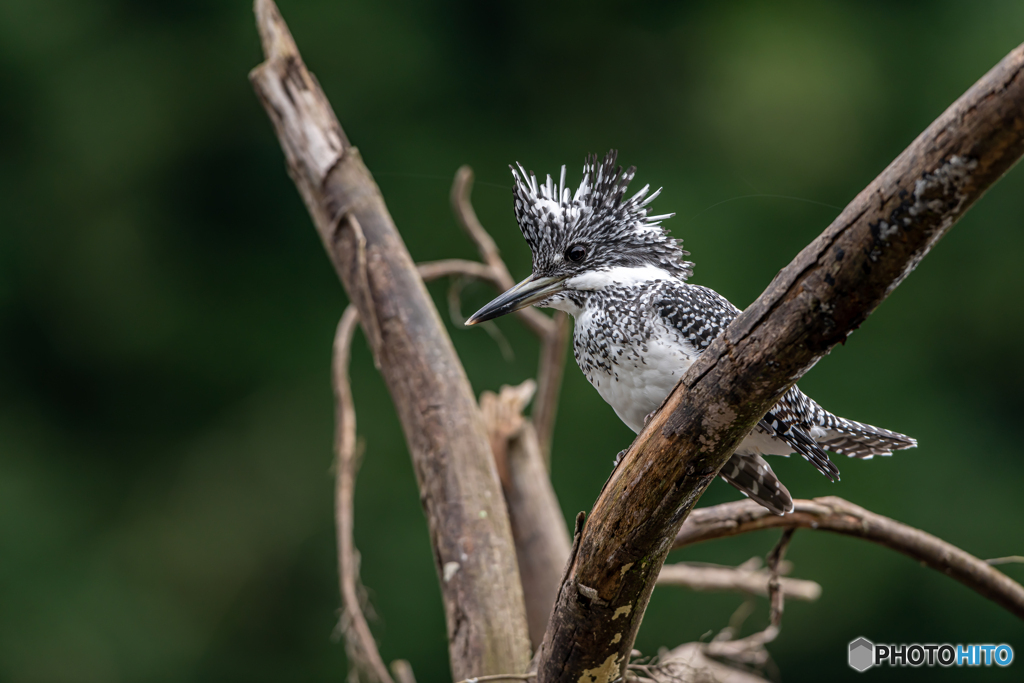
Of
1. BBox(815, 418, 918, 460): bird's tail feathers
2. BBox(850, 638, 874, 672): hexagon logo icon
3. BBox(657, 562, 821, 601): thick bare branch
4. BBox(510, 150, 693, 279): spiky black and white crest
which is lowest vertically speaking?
BBox(850, 638, 874, 672): hexagon logo icon

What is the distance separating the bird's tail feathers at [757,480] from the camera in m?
1.18

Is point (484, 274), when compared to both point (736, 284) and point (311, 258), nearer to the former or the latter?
point (736, 284)

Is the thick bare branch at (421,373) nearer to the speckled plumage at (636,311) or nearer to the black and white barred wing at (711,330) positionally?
the speckled plumage at (636,311)

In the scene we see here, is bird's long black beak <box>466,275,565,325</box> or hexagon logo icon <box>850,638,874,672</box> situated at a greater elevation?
bird's long black beak <box>466,275,565,325</box>

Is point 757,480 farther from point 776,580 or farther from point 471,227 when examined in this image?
point 471,227

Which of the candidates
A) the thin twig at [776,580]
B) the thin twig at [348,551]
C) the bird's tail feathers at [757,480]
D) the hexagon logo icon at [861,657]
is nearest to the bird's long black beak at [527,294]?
the bird's tail feathers at [757,480]

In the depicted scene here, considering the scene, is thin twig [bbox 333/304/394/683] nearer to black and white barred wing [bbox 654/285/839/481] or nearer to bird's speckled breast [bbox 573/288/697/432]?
bird's speckled breast [bbox 573/288/697/432]

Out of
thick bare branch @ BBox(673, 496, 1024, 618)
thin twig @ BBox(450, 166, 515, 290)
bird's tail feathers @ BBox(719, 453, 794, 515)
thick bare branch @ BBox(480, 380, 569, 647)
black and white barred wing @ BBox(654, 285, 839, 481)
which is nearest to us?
black and white barred wing @ BBox(654, 285, 839, 481)

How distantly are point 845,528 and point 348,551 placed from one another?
3.20 ft

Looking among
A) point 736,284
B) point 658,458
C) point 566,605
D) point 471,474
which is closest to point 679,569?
point 471,474

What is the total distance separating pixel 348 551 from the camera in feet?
5.53

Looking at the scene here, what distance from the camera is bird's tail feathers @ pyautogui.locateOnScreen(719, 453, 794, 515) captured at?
1180 mm

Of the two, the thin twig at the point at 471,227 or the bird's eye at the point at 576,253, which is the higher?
the thin twig at the point at 471,227

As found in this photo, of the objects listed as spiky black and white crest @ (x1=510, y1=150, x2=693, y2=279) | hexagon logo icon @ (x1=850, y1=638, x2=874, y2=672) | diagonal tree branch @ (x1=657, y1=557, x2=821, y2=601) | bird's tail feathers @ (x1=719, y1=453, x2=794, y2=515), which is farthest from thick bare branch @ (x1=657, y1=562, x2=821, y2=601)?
spiky black and white crest @ (x1=510, y1=150, x2=693, y2=279)
